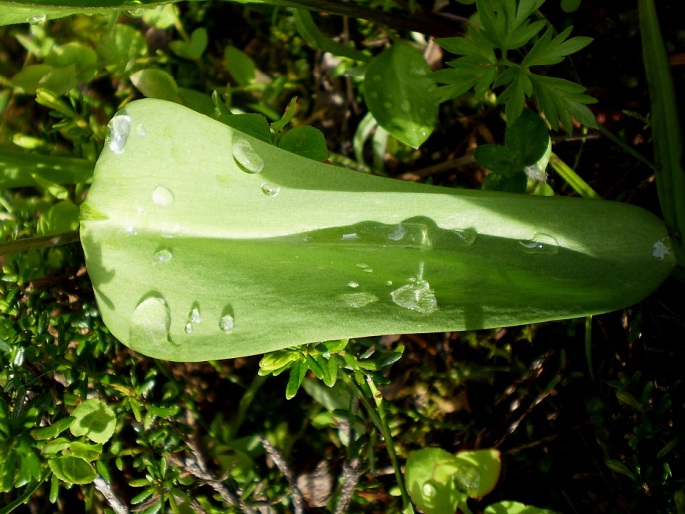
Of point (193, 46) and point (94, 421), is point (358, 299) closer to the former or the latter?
point (94, 421)

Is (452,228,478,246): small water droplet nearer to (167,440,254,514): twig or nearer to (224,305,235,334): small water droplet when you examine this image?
(224,305,235,334): small water droplet

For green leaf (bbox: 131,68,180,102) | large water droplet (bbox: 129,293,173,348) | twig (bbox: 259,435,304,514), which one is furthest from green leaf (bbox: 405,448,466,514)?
green leaf (bbox: 131,68,180,102)

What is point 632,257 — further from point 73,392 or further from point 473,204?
point 73,392

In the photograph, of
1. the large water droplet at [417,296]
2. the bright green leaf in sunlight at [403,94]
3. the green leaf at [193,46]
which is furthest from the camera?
the green leaf at [193,46]

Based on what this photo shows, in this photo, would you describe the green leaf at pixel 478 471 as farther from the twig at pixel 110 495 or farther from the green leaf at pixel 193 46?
the green leaf at pixel 193 46

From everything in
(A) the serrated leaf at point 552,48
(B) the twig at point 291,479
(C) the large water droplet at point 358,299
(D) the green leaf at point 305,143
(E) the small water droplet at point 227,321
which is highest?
(A) the serrated leaf at point 552,48

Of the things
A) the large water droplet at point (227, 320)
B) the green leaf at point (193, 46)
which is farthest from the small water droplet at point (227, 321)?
the green leaf at point (193, 46)

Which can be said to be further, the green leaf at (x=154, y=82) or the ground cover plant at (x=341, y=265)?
the green leaf at (x=154, y=82)
